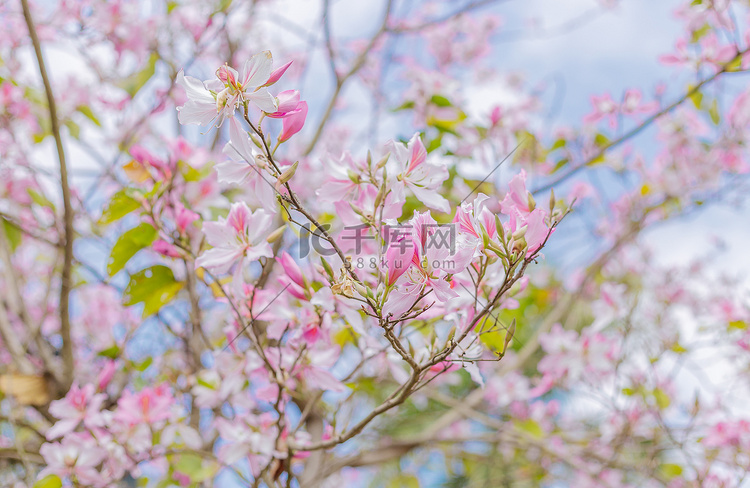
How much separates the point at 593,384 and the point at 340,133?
1.97 meters

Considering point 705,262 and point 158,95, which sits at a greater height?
point 705,262

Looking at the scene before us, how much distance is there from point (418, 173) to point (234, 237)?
0.25m

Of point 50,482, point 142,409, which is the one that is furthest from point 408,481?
point 50,482

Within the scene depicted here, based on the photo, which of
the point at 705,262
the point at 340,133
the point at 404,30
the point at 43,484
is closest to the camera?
the point at 43,484

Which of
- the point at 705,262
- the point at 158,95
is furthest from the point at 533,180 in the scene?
the point at 705,262

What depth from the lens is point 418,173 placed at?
1.98 ft

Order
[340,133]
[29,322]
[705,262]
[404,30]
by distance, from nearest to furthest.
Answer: [29,322] → [404,30] → [340,133] → [705,262]

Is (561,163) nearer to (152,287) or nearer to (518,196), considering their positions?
(518,196)

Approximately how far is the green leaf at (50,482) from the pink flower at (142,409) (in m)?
0.14

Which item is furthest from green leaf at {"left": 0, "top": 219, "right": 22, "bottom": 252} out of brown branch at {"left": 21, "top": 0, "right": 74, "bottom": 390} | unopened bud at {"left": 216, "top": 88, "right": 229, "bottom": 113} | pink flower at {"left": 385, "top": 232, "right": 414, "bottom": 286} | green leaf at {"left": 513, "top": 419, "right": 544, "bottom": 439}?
green leaf at {"left": 513, "top": 419, "right": 544, "bottom": 439}

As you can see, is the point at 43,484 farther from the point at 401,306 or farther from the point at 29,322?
the point at 401,306

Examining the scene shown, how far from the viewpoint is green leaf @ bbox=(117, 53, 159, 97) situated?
127cm

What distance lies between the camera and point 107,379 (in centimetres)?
111

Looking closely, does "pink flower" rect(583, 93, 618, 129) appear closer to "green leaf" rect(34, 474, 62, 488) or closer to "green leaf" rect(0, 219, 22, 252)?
"green leaf" rect(34, 474, 62, 488)
